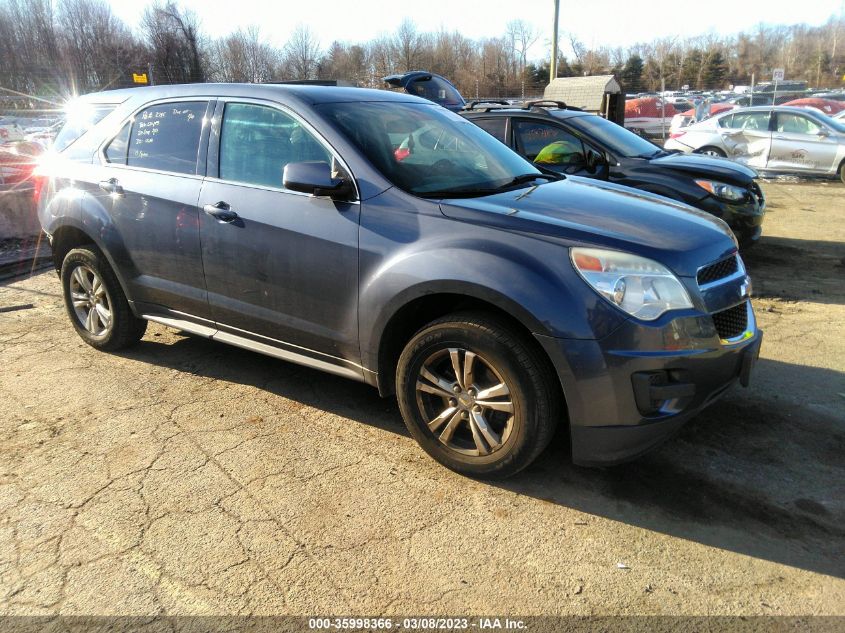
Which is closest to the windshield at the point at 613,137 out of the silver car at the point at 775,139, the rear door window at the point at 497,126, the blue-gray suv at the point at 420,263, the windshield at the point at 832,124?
the rear door window at the point at 497,126

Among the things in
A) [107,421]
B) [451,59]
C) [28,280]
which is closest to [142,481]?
[107,421]

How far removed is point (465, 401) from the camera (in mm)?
3105

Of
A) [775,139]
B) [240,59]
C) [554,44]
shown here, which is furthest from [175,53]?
[775,139]

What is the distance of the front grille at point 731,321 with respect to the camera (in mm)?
2960

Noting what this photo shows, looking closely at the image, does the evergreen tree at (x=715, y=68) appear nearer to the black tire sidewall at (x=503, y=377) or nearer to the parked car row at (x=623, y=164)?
the parked car row at (x=623, y=164)

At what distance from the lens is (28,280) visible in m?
7.39

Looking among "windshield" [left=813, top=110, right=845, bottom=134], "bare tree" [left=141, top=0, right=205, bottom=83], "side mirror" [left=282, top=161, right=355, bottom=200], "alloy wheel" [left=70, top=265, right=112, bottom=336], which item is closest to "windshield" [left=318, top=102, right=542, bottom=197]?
"side mirror" [left=282, top=161, right=355, bottom=200]

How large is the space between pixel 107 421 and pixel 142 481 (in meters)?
0.81

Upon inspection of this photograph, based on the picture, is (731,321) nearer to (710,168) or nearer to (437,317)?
(437,317)

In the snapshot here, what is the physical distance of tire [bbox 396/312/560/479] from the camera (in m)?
2.89

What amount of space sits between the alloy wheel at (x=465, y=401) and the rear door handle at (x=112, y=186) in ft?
8.13

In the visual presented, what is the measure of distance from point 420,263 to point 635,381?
1.09 m

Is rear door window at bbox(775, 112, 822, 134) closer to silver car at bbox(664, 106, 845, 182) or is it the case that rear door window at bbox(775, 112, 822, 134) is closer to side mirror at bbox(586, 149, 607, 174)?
silver car at bbox(664, 106, 845, 182)

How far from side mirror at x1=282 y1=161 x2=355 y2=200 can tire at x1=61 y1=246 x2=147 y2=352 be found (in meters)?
1.96
